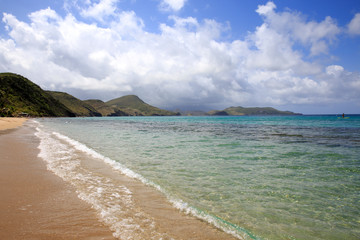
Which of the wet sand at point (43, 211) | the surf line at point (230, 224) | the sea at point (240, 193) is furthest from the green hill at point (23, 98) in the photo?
the surf line at point (230, 224)

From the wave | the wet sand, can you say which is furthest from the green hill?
the wet sand

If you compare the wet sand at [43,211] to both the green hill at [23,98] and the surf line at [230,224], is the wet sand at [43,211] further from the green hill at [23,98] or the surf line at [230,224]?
the green hill at [23,98]

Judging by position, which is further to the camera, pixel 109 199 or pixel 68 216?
pixel 109 199

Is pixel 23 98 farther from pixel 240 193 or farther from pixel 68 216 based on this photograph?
pixel 240 193

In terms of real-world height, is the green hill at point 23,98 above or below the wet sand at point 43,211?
above

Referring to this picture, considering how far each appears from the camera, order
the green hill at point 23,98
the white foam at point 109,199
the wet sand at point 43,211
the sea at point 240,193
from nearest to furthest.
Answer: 1. the wet sand at point 43,211
2. the white foam at point 109,199
3. the sea at point 240,193
4. the green hill at point 23,98

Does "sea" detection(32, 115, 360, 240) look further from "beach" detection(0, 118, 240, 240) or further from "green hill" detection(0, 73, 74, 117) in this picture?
"green hill" detection(0, 73, 74, 117)

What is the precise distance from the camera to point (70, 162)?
1073 centimetres

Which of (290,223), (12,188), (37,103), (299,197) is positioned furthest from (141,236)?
(37,103)

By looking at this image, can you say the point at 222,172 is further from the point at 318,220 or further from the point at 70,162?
the point at 70,162

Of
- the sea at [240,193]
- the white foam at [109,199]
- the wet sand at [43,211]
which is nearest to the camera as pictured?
the wet sand at [43,211]

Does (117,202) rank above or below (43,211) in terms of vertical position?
below

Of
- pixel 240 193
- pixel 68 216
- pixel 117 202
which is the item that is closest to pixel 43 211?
pixel 68 216

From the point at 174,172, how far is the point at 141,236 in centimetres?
540
